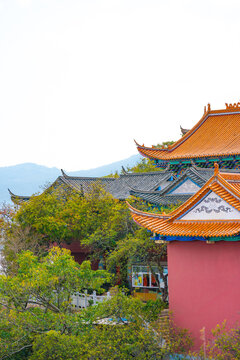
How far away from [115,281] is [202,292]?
10.3m

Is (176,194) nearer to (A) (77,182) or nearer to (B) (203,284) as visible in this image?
(A) (77,182)

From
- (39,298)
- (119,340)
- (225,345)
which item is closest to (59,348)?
(119,340)

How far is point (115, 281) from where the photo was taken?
23.8 meters

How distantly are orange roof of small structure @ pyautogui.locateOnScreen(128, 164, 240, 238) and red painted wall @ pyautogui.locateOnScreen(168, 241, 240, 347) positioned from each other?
46 centimetres

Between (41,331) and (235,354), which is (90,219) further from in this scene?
(235,354)

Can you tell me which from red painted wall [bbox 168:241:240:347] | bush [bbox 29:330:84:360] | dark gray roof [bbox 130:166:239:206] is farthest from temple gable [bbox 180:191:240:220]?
dark gray roof [bbox 130:166:239:206]

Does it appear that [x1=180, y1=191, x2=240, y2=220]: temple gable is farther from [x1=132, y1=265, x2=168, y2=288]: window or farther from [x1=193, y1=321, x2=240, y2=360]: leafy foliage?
[x1=132, y1=265, x2=168, y2=288]: window

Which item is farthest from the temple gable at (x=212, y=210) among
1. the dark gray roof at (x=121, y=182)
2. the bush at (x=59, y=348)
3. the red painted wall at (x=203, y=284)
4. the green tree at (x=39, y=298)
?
the dark gray roof at (x=121, y=182)

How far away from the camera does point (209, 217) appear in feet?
46.3

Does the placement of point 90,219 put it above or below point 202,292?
above

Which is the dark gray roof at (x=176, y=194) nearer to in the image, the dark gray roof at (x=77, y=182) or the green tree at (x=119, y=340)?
the dark gray roof at (x=77, y=182)

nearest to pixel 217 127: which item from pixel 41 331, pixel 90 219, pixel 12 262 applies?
pixel 90 219

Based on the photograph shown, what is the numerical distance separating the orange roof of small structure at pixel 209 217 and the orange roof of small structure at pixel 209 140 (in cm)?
1055

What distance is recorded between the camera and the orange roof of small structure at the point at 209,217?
13.5 metres
